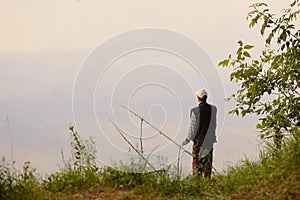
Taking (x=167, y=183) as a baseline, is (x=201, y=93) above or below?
above

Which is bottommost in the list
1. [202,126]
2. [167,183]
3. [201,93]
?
[167,183]

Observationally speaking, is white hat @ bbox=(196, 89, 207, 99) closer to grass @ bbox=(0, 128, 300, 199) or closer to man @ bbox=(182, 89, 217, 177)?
man @ bbox=(182, 89, 217, 177)

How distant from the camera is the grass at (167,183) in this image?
640cm

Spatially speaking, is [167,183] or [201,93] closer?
[167,183]

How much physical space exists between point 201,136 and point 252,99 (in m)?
1.58

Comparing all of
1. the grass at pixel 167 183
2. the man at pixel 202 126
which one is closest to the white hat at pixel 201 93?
the man at pixel 202 126

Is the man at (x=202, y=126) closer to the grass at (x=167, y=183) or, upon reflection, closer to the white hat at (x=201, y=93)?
the white hat at (x=201, y=93)

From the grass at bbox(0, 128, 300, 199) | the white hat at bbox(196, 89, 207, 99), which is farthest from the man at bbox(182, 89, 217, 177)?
the grass at bbox(0, 128, 300, 199)

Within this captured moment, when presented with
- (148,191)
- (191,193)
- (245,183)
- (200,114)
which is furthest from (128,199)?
(200,114)

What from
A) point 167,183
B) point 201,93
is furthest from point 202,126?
point 167,183

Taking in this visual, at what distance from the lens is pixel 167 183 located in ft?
23.1

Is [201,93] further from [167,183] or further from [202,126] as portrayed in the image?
[167,183]

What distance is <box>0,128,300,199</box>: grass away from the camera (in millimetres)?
6402

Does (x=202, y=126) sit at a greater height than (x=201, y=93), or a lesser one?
lesser
